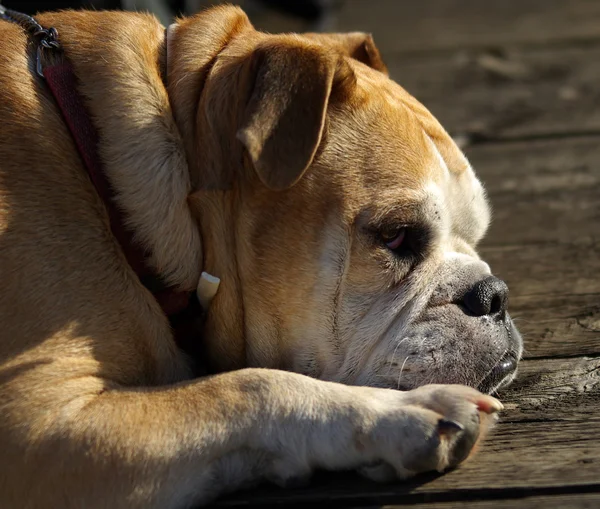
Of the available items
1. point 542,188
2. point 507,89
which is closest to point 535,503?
point 542,188

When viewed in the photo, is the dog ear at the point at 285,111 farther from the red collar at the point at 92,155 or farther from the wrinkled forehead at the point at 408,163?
the red collar at the point at 92,155

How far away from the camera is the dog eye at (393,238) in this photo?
2604mm

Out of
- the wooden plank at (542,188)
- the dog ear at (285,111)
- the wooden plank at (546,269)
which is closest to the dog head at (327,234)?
the dog ear at (285,111)

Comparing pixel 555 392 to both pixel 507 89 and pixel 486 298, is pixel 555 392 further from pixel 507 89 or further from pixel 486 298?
pixel 507 89

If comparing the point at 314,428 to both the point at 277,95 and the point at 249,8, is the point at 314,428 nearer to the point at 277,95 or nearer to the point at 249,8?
the point at 277,95

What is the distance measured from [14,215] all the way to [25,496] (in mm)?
718

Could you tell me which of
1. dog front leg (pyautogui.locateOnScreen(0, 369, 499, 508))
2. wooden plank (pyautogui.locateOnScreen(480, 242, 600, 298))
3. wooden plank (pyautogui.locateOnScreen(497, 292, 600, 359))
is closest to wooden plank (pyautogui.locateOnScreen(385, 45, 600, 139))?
wooden plank (pyautogui.locateOnScreen(480, 242, 600, 298))

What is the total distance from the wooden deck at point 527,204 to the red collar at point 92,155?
67 centimetres

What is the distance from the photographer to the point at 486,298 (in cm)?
262

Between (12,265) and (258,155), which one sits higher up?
(258,155)

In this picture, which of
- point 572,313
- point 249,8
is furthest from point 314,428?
point 249,8

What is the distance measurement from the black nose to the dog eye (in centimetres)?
24

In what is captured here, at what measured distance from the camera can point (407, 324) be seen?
2598mm

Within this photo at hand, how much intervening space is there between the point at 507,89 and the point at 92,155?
376 cm
